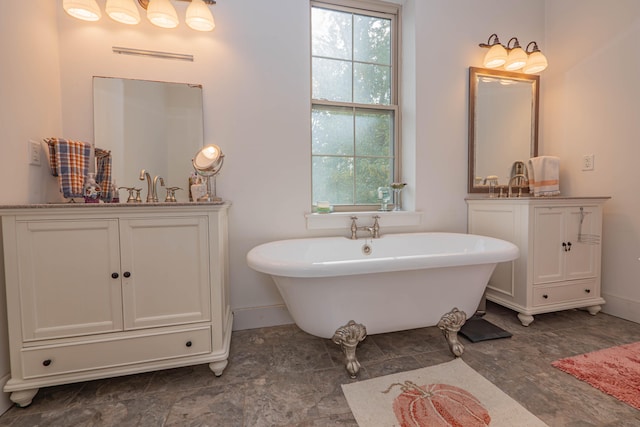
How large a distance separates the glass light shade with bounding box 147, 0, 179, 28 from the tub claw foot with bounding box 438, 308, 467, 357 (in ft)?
7.46

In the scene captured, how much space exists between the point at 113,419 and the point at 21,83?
1.54 meters

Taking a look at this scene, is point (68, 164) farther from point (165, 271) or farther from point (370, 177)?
point (370, 177)

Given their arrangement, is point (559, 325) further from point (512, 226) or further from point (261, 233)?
point (261, 233)

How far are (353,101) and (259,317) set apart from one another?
177 cm

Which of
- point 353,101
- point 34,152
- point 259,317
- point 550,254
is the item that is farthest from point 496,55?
point 34,152

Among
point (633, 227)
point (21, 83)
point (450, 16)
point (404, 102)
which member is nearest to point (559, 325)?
point (633, 227)

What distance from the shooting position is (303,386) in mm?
1321

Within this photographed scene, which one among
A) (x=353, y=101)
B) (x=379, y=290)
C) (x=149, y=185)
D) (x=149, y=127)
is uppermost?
(x=353, y=101)

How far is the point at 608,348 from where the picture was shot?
5.24ft

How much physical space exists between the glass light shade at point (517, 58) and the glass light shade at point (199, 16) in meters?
2.23

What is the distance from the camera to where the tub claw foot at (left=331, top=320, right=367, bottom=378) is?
4.48ft

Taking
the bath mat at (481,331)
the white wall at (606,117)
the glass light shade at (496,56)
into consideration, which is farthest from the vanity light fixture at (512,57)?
the bath mat at (481,331)

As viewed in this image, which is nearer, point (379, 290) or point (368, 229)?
point (379, 290)

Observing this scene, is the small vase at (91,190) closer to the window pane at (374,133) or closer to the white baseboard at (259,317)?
the white baseboard at (259,317)
